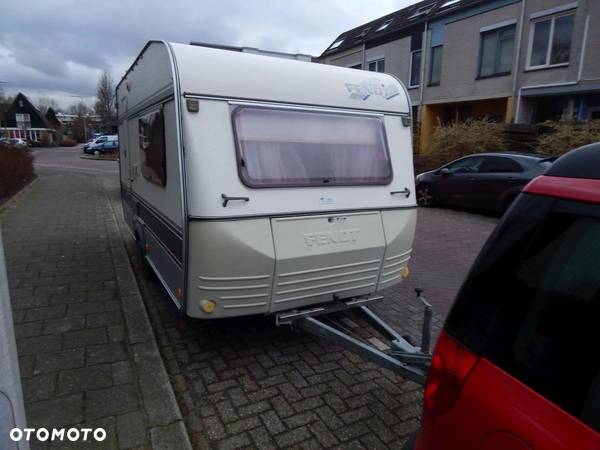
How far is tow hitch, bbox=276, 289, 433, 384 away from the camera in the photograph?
2728mm

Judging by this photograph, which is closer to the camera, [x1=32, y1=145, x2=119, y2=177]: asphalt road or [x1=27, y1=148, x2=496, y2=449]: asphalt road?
[x1=27, y1=148, x2=496, y2=449]: asphalt road

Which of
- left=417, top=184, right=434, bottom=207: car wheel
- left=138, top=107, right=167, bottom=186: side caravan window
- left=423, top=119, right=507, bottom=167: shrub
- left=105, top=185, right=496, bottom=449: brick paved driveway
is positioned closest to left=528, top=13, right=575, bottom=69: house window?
left=423, top=119, right=507, bottom=167: shrub

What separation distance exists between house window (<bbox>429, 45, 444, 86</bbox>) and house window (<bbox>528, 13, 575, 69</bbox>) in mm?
4319

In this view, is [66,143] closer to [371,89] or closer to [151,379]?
[371,89]

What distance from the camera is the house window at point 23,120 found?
64.0 meters

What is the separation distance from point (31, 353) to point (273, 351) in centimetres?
200

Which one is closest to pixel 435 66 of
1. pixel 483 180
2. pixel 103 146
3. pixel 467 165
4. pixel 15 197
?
pixel 467 165

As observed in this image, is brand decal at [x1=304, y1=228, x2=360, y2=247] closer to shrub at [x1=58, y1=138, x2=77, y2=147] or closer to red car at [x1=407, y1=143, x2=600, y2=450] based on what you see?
red car at [x1=407, y1=143, x2=600, y2=450]

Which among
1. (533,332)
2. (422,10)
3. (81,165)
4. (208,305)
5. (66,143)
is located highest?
(422,10)

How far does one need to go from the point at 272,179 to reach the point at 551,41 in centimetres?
1580

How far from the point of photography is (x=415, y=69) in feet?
68.2

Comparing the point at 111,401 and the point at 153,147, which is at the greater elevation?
the point at 153,147

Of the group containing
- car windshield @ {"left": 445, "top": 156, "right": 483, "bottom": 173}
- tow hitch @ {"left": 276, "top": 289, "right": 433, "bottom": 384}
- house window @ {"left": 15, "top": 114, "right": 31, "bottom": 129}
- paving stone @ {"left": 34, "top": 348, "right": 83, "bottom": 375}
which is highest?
house window @ {"left": 15, "top": 114, "right": 31, "bottom": 129}

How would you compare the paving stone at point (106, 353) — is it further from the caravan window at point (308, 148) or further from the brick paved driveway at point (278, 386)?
the caravan window at point (308, 148)
